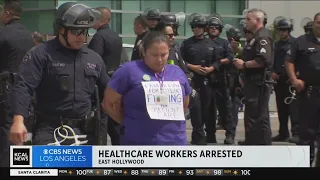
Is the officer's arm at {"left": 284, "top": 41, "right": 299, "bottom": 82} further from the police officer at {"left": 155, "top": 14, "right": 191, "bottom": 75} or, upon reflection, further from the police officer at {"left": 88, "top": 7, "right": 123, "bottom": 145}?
the police officer at {"left": 88, "top": 7, "right": 123, "bottom": 145}

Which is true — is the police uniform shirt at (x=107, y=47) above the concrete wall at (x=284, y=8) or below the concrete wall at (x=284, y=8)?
above

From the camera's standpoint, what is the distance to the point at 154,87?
15.9 feet

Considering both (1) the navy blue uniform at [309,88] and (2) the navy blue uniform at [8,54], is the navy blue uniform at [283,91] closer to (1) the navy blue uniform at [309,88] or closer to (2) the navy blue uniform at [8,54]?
(1) the navy blue uniform at [309,88]

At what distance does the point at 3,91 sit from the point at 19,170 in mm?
2511

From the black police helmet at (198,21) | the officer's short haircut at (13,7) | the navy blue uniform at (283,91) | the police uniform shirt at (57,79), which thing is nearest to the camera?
the police uniform shirt at (57,79)

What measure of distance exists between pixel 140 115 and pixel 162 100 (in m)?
0.19

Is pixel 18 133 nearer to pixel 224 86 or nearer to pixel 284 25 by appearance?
pixel 224 86

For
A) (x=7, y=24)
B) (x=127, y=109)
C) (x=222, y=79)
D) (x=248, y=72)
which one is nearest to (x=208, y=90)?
(x=222, y=79)

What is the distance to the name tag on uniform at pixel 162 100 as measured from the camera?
482 cm

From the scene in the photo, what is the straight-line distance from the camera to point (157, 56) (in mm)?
4883

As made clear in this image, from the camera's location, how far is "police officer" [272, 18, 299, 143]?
11.0 meters

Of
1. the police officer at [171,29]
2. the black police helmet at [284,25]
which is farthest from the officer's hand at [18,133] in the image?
the black police helmet at [284,25]

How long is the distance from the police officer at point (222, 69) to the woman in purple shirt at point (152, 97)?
531 centimetres

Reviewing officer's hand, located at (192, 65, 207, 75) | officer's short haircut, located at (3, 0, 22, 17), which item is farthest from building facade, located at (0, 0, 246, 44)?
officer's short haircut, located at (3, 0, 22, 17)
